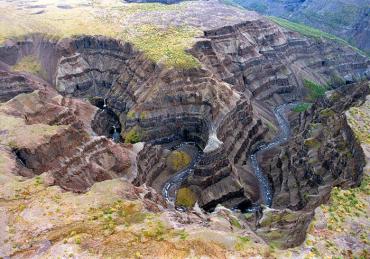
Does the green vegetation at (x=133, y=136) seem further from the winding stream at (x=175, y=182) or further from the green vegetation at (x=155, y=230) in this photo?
the green vegetation at (x=155, y=230)

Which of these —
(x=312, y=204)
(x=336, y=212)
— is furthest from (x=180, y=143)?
(x=336, y=212)

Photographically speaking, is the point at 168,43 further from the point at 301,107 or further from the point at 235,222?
the point at 235,222

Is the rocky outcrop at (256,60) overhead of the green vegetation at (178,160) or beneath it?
overhead

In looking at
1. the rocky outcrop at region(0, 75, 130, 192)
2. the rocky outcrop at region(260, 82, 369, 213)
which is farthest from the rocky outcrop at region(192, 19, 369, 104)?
the rocky outcrop at region(0, 75, 130, 192)

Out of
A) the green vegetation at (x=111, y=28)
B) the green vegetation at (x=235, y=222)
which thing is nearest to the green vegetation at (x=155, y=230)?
the green vegetation at (x=235, y=222)

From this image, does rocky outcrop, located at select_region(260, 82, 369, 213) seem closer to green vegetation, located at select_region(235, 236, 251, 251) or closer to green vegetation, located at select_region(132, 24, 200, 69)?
green vegetation, located at select_region(235, 236, 251, 251)
